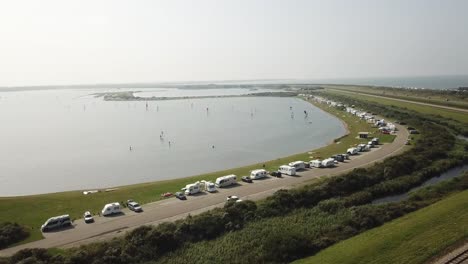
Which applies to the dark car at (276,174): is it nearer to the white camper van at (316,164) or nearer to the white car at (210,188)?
the white camper van at (316,164)

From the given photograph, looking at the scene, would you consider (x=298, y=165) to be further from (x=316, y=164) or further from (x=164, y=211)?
(x=164, y=211)

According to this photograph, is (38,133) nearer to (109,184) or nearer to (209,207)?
(109,184)

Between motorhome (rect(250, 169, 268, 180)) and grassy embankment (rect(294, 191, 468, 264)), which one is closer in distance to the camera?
grassy embankment (rect(294, 191, 468, 264))

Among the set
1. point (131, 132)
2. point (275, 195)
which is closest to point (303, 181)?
→ point (275, 195)

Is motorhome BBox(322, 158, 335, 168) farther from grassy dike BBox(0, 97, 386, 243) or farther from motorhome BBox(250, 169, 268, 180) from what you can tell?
grassy dike BBox(0, 97, 386, 243)

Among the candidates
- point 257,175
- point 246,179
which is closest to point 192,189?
point 246,179

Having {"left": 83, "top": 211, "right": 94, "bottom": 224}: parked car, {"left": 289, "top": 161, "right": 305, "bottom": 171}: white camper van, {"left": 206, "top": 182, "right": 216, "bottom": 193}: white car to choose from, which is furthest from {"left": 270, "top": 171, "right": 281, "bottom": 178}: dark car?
{"left": 83, "top": 211, "right": 94, "bottom": 224}: parked car
